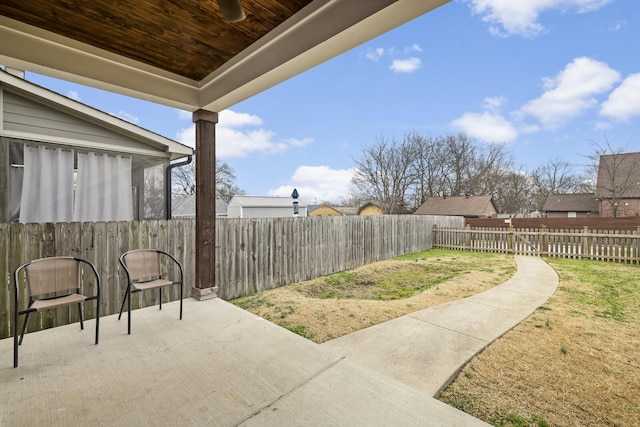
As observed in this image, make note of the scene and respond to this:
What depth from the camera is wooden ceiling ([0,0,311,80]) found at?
6.84ft

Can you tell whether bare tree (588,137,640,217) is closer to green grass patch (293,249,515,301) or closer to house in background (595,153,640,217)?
house in background (595,153,640,217)

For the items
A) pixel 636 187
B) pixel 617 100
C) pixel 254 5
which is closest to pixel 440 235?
pixel 254 5

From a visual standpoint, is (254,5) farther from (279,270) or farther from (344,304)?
(279,270)

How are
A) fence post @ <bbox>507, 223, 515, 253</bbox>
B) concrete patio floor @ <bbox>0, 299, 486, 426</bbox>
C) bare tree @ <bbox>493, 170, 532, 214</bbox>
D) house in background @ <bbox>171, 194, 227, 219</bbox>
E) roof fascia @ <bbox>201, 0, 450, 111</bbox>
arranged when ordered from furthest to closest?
bare tree @ <bbox>493, 170, 532, 214</bbox>
house in background @ <bbox>171, 194, 227, 219</bbox>
fence post @ <bbox>507, 223, 515, 253</bbox>
roof fascia @ <bbox>201, 0, 450, 111</bbox>
concrete patio floor @ <bbox>0, 299, 486, 426</bbox>

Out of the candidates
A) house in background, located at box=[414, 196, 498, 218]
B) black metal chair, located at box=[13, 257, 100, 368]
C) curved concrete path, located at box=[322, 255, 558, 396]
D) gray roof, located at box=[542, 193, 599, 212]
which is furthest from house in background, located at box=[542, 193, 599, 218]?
black metal chair, located at box=[13, 257, 100, 368]

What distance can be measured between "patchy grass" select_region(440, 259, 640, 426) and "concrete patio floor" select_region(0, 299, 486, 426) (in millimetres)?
583

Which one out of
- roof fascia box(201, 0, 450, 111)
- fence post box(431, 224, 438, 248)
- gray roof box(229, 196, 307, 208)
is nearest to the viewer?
roof fascia box(201, 0, 450, 111)

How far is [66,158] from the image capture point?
452cm

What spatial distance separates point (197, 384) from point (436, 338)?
2.38 m

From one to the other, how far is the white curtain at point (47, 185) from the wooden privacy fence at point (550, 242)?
38.0 ft

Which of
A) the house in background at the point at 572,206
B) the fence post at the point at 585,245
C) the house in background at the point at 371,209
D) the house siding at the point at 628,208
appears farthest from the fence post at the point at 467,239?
the house in background at the point at 572,206

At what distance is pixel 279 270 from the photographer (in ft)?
18.8

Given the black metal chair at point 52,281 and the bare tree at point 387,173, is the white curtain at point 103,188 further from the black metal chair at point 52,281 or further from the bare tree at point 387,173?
the bare tree at point 387,173

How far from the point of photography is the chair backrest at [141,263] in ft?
10.0
